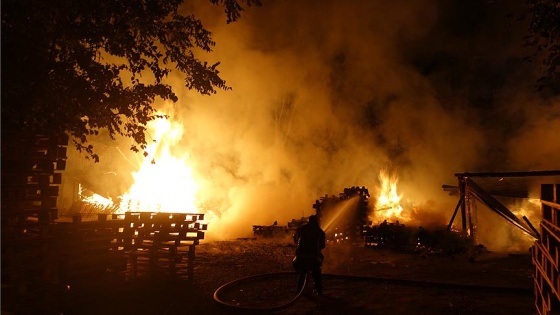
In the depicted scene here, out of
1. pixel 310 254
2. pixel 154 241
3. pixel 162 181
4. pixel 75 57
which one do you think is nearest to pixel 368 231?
pixel 310 254

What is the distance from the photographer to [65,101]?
7039 mm

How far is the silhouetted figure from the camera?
25.8 ft

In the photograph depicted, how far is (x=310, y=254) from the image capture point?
7875 millimetres

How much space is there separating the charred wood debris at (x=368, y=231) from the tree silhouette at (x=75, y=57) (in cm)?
986

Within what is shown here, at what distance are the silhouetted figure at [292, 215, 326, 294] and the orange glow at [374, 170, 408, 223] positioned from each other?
1564cm

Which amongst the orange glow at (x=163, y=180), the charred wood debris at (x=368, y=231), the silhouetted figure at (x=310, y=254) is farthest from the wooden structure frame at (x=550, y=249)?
the orange glow at (x=163, y=180)

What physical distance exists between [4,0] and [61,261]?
477 cm

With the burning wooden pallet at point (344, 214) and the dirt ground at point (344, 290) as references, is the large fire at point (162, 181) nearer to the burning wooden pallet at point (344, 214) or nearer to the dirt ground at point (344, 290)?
the dirt ground at point (344, 290)

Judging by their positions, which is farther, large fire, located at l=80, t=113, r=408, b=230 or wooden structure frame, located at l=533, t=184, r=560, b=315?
large fire, located at l=80, t=113, r=408, b=230

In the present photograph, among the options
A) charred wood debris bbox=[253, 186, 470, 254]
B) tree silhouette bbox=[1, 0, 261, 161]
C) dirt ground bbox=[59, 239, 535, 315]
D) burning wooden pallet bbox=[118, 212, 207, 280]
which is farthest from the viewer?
charred wood debris bbox=[253, 186, 470, 254]

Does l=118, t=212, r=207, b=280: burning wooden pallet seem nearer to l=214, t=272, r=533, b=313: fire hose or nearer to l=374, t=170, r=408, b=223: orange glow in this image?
l=214, t=272, r=533, b=313: fire hose

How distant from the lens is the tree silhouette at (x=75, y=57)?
6.16 metres

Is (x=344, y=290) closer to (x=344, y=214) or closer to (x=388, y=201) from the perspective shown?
(x=344, y=214)

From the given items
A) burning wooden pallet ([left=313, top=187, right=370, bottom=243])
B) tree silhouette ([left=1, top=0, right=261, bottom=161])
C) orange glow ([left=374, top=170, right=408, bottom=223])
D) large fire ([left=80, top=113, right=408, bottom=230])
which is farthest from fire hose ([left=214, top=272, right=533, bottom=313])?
orange glow ([left=374, top=170, right=408, bottom=223])
